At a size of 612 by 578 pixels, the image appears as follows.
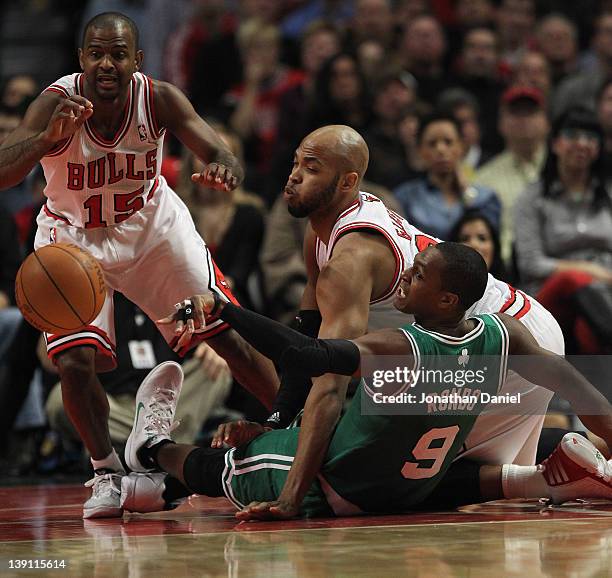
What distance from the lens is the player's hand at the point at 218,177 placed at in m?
4.64

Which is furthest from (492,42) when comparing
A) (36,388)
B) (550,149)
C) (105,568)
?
(105,568)

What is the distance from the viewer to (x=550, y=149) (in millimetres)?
7809

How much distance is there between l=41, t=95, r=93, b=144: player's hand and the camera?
451 centimetres

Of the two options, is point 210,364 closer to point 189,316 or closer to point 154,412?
point 154,412

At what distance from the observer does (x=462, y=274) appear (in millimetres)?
4312

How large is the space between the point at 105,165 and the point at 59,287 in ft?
2.65

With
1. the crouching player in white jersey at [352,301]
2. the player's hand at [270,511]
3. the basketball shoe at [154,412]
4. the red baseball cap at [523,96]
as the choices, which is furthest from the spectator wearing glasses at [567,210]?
the player's hand at [270,511]

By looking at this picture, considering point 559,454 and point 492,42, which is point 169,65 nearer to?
point 492,42

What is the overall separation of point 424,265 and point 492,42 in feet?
19.9

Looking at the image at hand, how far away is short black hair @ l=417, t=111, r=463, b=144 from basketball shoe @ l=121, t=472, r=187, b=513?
4.06 metres

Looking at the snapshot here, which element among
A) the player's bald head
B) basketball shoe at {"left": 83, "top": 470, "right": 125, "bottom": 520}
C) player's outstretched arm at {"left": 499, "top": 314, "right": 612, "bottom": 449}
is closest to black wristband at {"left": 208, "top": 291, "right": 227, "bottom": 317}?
the player's bald head

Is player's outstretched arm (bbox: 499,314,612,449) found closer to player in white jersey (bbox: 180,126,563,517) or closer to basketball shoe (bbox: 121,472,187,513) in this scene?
player in white jersey (bbox: 180,126,563,517)

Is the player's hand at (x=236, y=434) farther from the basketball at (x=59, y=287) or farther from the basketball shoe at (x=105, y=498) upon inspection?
the basketball at (x=59, y=287)

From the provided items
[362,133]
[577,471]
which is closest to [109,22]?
[577,471]
